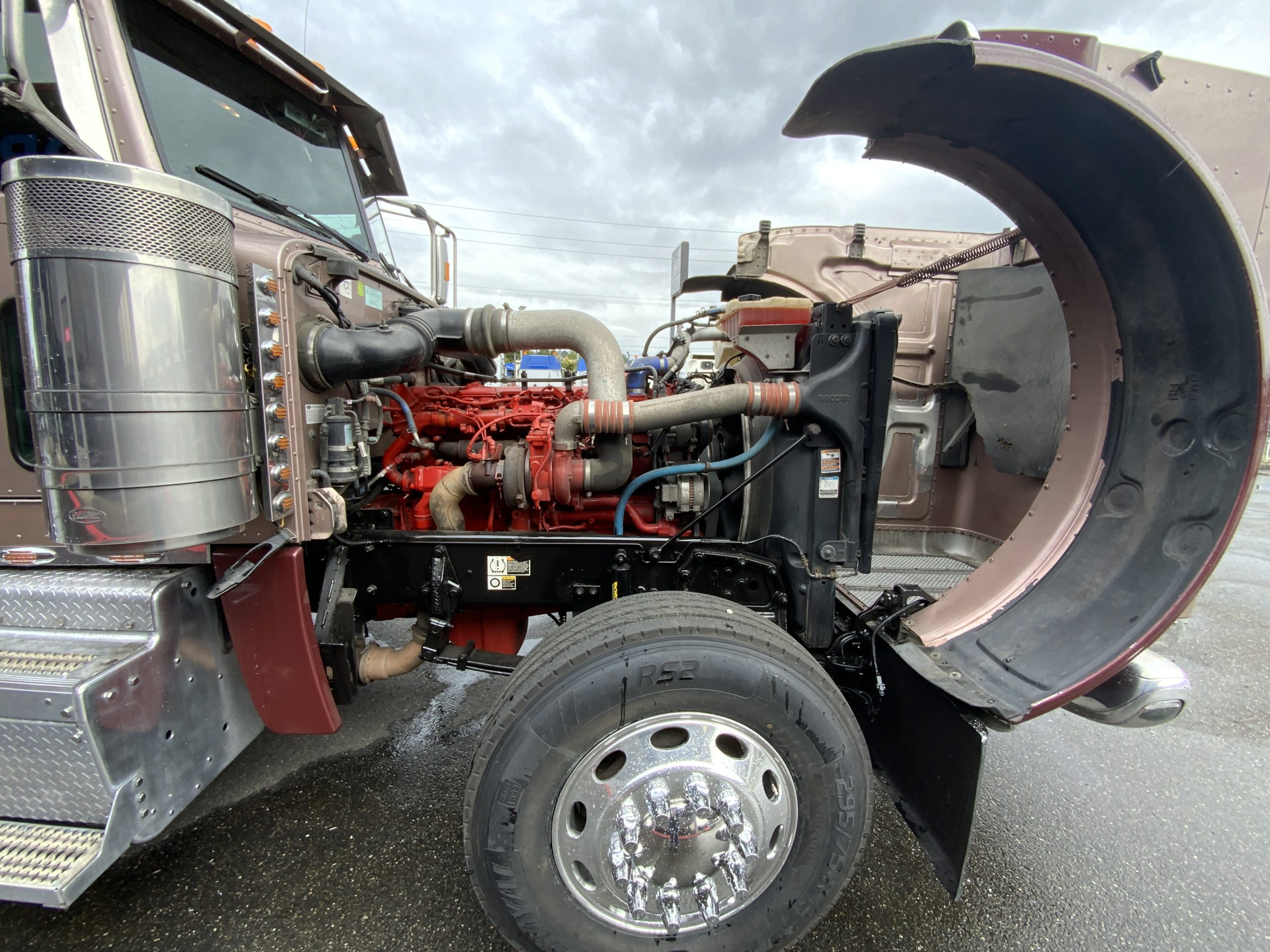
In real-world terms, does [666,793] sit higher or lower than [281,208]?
lower

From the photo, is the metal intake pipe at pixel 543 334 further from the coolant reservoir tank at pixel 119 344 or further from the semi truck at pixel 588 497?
the coolant reservoir tank at pixel 119 344

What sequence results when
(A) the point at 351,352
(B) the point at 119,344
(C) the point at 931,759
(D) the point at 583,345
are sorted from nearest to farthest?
(B) the point at 119,344 → (A) the point at 351,352 → (C) the point at 931,759 → (D) the point at 583,345

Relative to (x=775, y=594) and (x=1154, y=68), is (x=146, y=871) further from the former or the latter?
(x=1154, y=68)

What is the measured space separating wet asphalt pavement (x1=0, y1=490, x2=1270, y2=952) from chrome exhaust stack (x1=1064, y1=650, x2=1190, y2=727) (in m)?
0.77

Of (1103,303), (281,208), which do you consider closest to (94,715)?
(281,208)

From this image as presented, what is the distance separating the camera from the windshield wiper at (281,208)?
6.81 ft

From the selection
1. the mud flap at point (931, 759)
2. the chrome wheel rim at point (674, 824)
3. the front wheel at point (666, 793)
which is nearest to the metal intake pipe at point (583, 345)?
the front wheel at point (666, 793)

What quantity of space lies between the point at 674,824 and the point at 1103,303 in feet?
7.06

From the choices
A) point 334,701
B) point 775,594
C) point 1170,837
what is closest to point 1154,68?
point 775,594

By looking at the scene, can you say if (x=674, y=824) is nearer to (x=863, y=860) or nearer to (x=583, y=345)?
(x=863, y=860)

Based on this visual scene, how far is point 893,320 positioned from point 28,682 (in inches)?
109

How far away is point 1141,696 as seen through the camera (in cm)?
173

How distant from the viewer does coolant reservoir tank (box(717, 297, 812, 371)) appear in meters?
1.92

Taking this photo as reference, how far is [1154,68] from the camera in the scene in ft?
4.84
